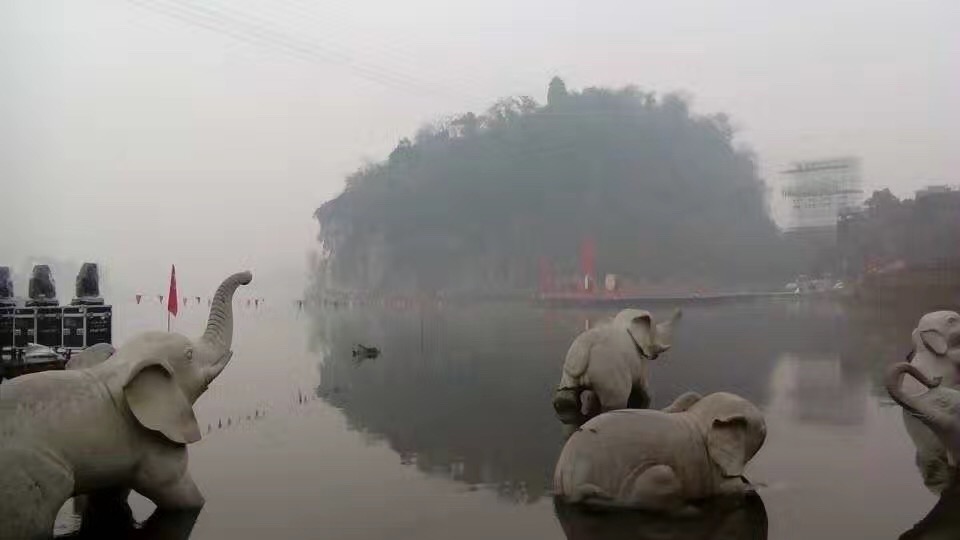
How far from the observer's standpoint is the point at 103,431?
4.02m

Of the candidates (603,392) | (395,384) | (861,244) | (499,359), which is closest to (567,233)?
(861,244)

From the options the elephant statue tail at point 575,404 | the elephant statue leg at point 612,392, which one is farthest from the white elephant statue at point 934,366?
the elephant statue tail at point 575,404

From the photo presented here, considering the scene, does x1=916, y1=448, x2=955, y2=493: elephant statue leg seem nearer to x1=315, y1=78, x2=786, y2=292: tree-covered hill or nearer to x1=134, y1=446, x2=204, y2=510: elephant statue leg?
x1=134, y1=446, x2=204, y2=510: elephant statue leg

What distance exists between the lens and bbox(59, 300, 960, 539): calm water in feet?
Answer: 14.8

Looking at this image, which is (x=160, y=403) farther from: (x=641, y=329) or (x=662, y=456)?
(x=641, y=329)

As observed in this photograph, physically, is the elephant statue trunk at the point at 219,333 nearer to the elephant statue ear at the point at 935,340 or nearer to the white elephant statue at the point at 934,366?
the white elephant statue at the point at 934,366

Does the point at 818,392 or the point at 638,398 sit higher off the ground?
the point at 638,398

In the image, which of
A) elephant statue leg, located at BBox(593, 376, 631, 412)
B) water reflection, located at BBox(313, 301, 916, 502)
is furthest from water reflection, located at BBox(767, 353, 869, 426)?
elephant statue leg, located at BBox(593, 376, 631, 412)

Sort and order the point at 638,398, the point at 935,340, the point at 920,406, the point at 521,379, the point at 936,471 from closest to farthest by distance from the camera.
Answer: the point at 920,406 < the point at 936,471 < the point at 935,340 < the point at 638,398 < the point at 521,379

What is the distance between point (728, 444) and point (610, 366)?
8.70 feet

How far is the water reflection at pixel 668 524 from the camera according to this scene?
411 centimetres

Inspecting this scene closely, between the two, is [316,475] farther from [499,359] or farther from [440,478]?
[499,359]

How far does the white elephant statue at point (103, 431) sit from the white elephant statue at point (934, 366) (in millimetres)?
4291

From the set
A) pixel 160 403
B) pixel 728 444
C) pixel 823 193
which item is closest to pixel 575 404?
pixel 728 444
